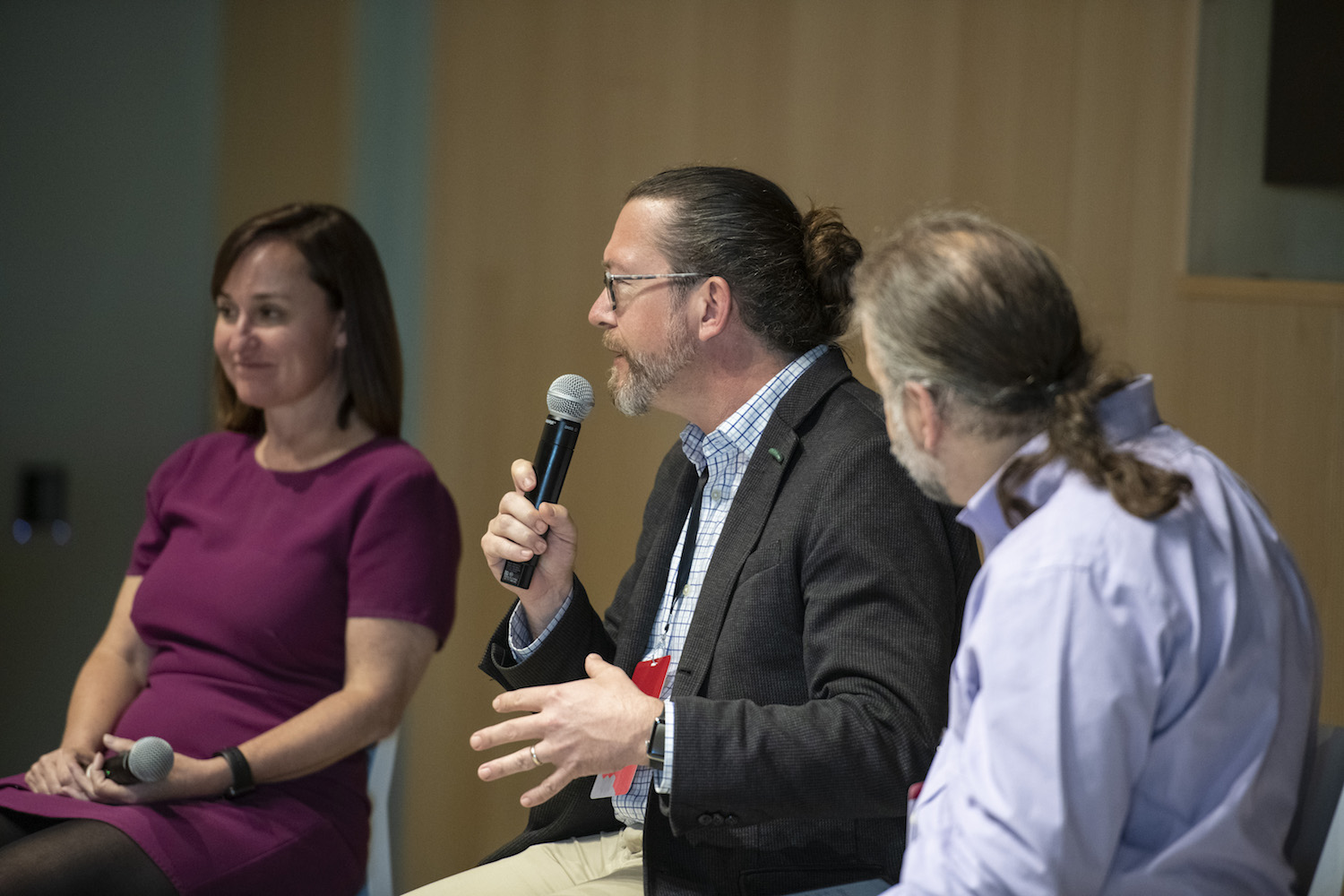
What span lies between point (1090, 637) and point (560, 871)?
112 centimetres

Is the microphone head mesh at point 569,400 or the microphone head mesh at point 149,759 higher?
the microphone head mesh at point 569,400

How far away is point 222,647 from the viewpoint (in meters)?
2.21

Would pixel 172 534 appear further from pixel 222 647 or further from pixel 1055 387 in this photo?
pixel 1055 387

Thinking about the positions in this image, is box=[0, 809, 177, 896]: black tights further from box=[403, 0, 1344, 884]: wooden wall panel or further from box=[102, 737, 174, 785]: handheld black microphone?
box=[403, 0, 1344, 884]: wooden wall panel

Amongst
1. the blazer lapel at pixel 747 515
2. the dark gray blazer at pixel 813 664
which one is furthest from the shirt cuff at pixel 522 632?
the blazer lapel at pixel 747 515

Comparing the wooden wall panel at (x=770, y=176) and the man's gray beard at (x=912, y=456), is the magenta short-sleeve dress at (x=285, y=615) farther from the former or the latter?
the wooden wall panel at (x=770, y=176)

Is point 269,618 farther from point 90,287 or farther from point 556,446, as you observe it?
point 90,287

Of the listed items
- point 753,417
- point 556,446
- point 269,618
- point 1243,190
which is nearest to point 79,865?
point 269,618

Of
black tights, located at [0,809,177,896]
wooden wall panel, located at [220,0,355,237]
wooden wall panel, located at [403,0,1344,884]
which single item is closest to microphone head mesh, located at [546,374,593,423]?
black tights, located at [0,809,177,896]

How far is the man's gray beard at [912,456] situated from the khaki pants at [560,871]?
81 cm

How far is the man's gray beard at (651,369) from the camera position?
187 cm

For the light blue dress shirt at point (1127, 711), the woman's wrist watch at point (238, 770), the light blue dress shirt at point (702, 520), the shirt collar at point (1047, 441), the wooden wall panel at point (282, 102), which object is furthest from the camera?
the wooden wall panel at point (282, 102)

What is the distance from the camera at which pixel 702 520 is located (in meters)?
1.89

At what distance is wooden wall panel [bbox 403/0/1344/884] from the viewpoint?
3.57m
